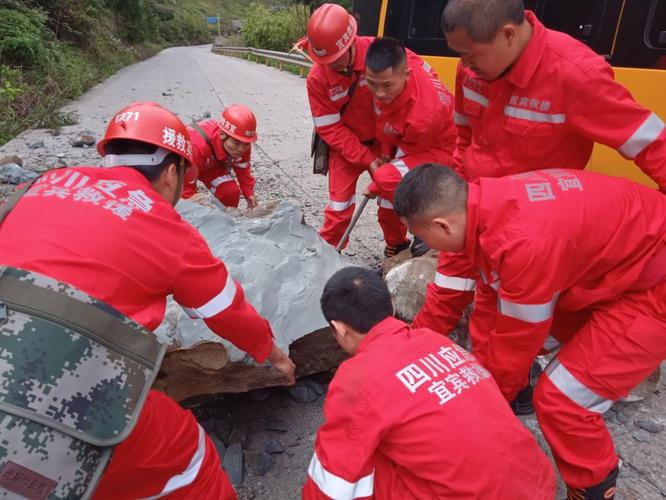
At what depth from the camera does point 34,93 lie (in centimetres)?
822

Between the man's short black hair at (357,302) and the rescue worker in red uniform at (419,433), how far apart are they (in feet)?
0.28

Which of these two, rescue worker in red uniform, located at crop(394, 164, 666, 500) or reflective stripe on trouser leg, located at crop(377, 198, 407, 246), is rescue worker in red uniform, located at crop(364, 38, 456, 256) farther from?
rescue worker in red uniform, located at crop(394, 164, 666, 500)

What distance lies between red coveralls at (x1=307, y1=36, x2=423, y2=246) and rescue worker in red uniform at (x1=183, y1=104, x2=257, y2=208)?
66cm

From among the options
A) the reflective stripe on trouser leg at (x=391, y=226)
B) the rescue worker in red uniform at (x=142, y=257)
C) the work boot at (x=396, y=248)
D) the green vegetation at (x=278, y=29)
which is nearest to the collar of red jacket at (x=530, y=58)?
the rescue worker in red uniform at (x=142, y=257)

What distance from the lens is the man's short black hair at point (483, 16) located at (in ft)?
5.66

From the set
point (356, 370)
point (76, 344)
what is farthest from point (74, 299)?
point (356, 370)

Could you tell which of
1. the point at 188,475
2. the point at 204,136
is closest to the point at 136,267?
the point at 188,475

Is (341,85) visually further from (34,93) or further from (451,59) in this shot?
(34,93)

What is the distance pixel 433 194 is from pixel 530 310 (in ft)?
1.72

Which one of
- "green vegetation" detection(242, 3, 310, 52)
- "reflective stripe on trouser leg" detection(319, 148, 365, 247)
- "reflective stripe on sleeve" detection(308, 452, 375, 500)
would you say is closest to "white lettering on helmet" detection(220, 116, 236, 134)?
"reflective stripe on trouser leg" detection(319, 148, 365, 247)

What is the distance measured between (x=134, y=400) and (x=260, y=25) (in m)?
29.0

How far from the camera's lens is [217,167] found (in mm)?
4113

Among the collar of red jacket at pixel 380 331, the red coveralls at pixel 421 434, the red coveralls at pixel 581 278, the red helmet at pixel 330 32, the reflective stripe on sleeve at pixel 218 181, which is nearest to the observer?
the red coveralls at pixel 421 434

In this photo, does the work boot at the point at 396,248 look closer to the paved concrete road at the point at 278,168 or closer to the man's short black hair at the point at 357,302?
the paved concrete road at the point at 278,168
